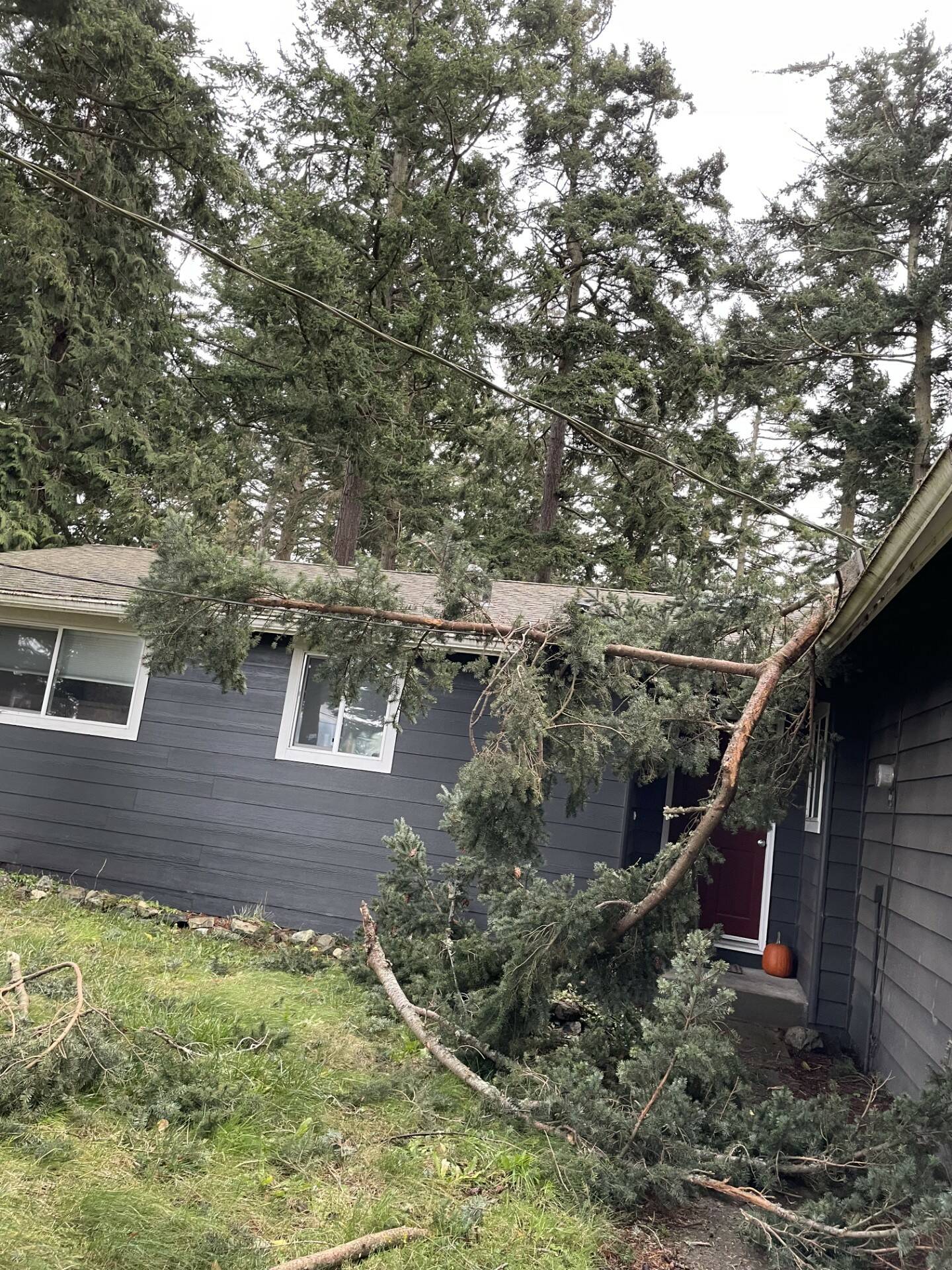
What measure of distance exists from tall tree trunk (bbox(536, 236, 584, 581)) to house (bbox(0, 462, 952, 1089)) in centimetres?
772

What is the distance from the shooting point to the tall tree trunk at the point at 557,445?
53.8 ft

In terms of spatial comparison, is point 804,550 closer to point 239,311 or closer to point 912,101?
point 912,101

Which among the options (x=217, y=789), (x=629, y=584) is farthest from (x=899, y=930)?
(x=629, y=584)

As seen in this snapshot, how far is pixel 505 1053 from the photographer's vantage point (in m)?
4.71

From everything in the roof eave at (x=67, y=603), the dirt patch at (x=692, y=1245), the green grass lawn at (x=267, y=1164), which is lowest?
the dirt patch at (x=692, y=1245)

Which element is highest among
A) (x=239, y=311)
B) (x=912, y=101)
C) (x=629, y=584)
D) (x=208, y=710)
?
(x=912, y=101)

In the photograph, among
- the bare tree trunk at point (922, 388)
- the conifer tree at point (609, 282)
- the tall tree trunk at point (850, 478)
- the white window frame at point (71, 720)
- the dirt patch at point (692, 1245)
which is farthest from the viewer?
the conifer tree at point (609, 282)

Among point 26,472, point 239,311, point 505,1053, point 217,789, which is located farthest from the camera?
point 239,311

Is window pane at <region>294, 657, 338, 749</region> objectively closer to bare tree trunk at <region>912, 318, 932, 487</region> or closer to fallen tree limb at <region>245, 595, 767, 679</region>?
fallen tree limb at <region>245, 595, 767, 679</region>

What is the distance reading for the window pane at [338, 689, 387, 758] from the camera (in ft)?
26.6

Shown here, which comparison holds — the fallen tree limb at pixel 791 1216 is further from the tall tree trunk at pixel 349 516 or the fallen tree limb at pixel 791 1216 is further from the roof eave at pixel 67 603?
the tall tree trunk at pixel 349 516

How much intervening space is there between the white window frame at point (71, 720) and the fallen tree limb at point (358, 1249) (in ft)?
20.5

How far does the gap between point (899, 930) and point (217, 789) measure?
5760 mm

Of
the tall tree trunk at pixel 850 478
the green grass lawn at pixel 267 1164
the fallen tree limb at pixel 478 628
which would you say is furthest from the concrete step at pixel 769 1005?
the tall tree trunk at pixel 850 478
